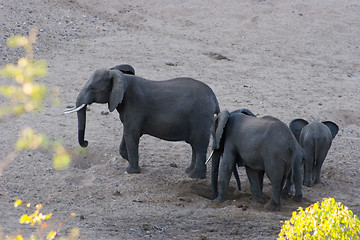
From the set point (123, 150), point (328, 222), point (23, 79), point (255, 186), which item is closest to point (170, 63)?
point (23, 79)

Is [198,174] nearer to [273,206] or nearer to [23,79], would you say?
[273,206]

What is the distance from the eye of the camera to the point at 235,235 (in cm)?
777

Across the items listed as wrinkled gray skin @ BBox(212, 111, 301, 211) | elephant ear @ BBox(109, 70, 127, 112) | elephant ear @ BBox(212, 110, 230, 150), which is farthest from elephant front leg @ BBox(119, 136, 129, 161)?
elephant ear @ BBox(212, 110, 230, 150)

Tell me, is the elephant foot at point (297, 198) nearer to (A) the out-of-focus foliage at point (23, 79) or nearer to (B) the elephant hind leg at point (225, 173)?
(B) the elephant hind leg at point (225, 173)

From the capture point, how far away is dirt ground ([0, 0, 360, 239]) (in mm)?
8320

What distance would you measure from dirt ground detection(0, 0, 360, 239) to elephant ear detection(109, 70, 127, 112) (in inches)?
36.9

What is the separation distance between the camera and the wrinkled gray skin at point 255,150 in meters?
8.42

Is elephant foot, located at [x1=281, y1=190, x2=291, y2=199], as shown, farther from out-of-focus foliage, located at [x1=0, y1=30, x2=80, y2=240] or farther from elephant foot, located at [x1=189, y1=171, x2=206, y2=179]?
out-of-focus foliage, located at [x1=0, y1=30, x2=80, y2=240]

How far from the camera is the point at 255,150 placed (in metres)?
8.51

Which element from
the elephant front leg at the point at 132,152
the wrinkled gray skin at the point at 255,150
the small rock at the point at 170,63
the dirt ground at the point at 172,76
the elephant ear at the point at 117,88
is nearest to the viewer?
the dirt ground at the point at 172,76

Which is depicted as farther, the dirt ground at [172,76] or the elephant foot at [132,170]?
the elephant foot at [132,170]

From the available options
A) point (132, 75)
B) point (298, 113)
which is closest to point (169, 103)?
point (132, 75)

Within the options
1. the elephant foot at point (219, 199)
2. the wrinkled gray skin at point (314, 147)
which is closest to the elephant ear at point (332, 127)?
the wrinkled gray skin at point (314, 147)

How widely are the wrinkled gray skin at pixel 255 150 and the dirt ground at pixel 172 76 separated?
274mm
